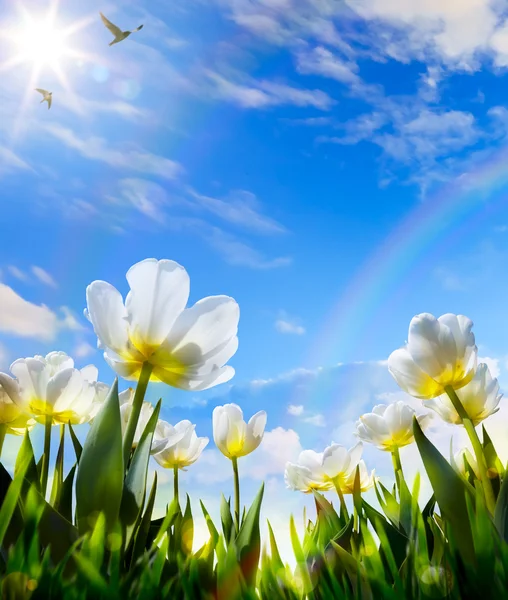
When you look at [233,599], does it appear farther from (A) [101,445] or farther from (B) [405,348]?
(B) [405,348]

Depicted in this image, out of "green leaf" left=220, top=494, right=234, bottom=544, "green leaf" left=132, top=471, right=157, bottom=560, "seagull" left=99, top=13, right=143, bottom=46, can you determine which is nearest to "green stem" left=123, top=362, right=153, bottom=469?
"green leaf" left=132, top=471, right=157, bottom=560

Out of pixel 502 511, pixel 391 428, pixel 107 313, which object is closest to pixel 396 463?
pixel 391 428

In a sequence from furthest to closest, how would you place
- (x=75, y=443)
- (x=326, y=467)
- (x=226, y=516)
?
(x=326, y=467), (x=226, y=516), (x=75, y=443)

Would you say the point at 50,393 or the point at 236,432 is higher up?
the point at 236,432

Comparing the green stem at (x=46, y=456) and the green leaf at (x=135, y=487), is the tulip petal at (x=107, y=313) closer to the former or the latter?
the green leaf at (x=135, y=487)

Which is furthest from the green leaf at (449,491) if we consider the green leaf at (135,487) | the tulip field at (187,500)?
the green leaf at (135,487)

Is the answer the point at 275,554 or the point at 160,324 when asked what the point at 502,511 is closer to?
the point at 275,554

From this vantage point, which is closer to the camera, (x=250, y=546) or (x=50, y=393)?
(x=250, y=546)

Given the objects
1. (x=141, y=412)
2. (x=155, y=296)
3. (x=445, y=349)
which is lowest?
(x=141, y=412)
